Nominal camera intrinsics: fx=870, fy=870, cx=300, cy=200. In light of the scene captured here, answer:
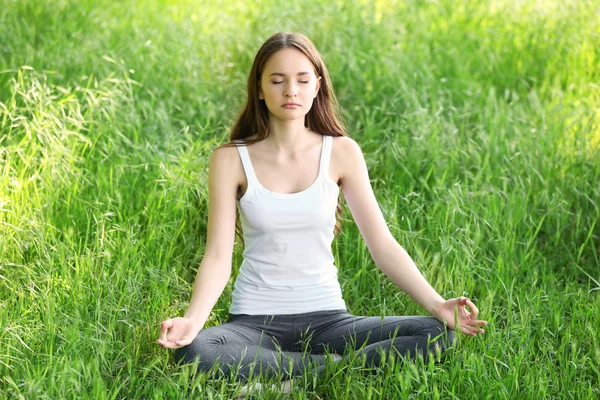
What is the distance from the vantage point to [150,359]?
3.10 m

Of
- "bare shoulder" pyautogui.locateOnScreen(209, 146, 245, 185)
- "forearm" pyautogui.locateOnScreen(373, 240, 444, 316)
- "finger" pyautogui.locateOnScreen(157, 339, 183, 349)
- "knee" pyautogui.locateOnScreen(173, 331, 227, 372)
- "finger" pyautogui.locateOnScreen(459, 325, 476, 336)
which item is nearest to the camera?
"finger" pyautogui.locateOnScreen(157, 339, 183, 349)

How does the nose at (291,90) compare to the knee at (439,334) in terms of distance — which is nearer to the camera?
the knee at (439,334)

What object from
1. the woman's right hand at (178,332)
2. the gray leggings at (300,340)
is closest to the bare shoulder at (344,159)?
the gray leggings at (300,340)

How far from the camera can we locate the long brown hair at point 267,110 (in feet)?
10.4

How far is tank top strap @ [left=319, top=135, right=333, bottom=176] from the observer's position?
3205mm

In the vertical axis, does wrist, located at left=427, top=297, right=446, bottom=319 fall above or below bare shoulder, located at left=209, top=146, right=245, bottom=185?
below

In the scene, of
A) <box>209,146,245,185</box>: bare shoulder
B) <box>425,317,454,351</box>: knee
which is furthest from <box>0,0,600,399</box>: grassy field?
<box>209,146,245,185</box>: bare shoulder

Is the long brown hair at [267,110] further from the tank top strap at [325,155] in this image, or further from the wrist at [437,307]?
the wrist at [437,307]

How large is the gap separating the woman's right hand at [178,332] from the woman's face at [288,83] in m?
0.84

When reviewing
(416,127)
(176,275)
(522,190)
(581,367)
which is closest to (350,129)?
(416,127)

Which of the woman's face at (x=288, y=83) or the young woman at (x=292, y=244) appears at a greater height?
the woman's face at (x=288, y=83)

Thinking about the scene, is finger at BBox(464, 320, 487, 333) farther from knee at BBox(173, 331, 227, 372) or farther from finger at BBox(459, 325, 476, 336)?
knee at BBox(173, 331, 227, 372)

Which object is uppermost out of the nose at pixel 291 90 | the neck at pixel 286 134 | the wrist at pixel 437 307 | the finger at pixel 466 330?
the nose at pixel 291 90

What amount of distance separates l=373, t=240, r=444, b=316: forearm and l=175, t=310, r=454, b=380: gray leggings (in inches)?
3.0
